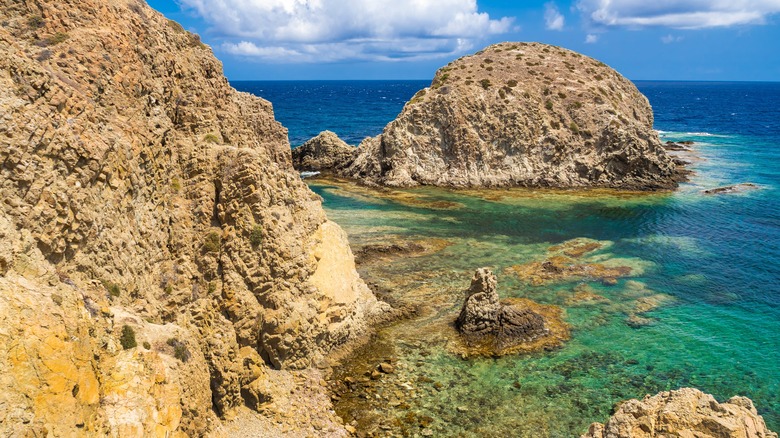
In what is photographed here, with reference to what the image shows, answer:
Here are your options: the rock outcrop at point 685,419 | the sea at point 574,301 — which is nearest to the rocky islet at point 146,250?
the sea at point 574,301

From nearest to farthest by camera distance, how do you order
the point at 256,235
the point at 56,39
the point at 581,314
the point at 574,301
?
the point at 56,39 < the point at 256,235 < the point at 581,314 < the point at 574,301

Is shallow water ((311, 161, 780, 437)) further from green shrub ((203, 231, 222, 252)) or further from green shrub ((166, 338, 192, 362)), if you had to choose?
green shrub ((203, 231, 222, 252))

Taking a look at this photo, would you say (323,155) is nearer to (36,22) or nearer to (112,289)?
(36,22)

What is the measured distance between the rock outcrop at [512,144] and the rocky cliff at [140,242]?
5201 cm

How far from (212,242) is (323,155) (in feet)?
241

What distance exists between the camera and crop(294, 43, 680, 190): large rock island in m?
82.5

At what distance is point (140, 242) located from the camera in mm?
22609

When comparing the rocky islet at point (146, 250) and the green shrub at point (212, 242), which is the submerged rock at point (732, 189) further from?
the green shrub at point (212, 242)

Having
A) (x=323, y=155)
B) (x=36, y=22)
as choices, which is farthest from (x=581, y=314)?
(x=323, y=155)

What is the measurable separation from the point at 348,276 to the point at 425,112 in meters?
55.6

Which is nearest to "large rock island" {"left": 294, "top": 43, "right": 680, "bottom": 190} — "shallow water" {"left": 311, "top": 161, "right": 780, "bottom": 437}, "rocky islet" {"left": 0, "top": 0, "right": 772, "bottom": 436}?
"shallow water" {"left": 311, "top": 161, "right": 780, "bottom": 437}

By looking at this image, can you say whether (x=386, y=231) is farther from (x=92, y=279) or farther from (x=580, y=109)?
(x=580, y=109)

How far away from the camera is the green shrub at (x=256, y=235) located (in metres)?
27.5

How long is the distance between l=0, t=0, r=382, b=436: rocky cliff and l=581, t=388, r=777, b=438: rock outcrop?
45.7 ft
